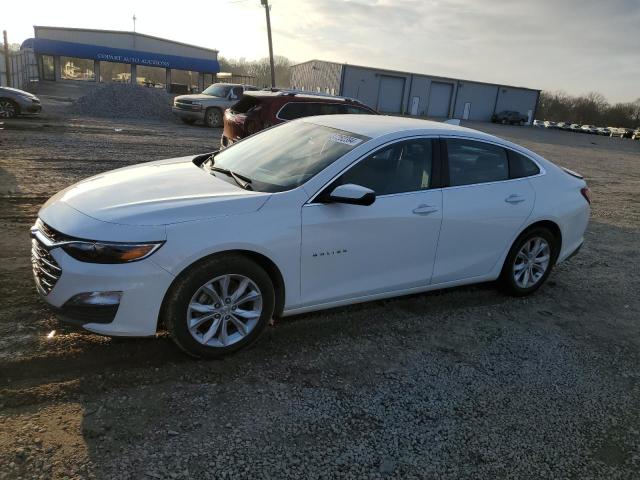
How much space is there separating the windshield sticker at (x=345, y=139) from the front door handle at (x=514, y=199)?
1622mm

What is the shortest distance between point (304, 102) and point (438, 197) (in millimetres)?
6493

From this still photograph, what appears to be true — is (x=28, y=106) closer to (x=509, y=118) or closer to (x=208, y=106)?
(x=208, y=106)

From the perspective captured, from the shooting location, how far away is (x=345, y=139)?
4230mm

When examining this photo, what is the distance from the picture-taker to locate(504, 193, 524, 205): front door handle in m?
4.79

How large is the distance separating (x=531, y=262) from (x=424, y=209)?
5.48 feet

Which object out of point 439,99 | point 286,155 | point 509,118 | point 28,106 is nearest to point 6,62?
point 28,106

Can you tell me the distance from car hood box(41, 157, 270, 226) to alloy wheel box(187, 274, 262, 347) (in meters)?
0.48

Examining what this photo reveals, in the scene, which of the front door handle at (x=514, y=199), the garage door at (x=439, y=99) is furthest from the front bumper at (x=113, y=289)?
the garage door at (x=439, y=99)

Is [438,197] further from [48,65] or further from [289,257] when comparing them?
[48,65]

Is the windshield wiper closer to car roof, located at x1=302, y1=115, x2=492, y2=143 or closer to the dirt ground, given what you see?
car roof, located at x1=302, y1=115, x2=492, y2=143

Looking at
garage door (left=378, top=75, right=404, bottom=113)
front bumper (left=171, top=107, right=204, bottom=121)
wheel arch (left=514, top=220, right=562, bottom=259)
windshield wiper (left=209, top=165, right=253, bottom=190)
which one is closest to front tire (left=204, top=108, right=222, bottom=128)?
front bumper (left=171, top=107, right=204, bottom=121)

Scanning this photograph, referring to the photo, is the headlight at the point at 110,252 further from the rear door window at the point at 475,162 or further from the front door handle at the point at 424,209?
the rear door window at the point at 475,162

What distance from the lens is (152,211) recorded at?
3.33m

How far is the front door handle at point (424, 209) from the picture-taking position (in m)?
4.18
